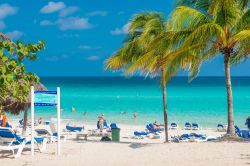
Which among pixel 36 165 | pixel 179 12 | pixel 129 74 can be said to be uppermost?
pixel 179 12

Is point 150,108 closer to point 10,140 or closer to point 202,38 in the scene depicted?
point 202,38

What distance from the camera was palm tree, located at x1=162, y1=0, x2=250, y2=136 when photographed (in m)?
11.6

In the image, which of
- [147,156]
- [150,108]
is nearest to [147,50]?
[147,156]

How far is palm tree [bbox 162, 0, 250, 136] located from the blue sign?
10.5ft

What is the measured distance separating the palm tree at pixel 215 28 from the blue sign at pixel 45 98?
3192 mm

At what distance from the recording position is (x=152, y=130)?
2145 cm

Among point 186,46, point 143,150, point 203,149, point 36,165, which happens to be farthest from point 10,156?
point 186,46

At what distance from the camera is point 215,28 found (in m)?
11.4

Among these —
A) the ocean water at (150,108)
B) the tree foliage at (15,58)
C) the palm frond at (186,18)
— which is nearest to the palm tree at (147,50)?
the palm frond at (186,18)

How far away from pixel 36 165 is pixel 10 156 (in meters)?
1.48

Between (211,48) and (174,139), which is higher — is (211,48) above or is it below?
above

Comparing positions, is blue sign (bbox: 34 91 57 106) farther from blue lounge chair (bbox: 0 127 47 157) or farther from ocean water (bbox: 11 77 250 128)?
ocean water (bbox: 11 77 250 128)

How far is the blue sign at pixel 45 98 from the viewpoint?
33.0 ft

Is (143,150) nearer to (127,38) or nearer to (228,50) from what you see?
(228,50)
